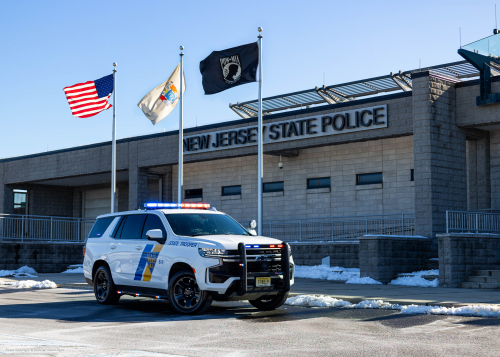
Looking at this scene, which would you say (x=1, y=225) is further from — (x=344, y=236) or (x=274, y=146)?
(x=344, y=236)

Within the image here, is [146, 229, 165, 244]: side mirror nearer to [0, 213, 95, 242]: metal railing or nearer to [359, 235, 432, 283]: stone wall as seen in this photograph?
[359, 235, 432, 283]: stone wall

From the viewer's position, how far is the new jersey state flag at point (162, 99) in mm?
23922

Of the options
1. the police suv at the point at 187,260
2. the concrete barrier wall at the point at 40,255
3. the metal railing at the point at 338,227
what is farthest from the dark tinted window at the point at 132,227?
the concrete barrier wall at the point at 40,255

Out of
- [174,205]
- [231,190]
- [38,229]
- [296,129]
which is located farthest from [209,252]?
[231,190]

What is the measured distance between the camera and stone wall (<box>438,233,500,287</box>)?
1805 centimetres

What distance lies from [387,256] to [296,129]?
818 cm

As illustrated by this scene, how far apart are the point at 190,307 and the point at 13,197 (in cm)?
3039

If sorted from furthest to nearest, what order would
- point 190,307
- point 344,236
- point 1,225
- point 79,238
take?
point 79,238 < point 1,225 < point 344,236 < point 190,307

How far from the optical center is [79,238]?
30547mm

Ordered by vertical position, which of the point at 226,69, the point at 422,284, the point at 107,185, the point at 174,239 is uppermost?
the point at 226,69

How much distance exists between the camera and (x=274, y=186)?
30.2 m

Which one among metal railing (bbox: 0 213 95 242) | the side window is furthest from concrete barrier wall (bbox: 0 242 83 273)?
the side window

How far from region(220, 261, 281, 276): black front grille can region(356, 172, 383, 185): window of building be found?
15861 millimetres

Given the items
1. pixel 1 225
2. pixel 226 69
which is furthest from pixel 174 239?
pixel 1 225
